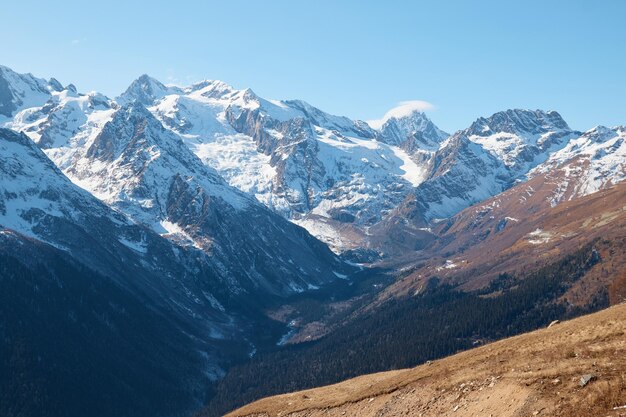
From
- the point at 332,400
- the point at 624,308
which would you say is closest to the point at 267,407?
the point at 332,400

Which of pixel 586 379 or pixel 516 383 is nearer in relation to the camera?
pixel 586 379

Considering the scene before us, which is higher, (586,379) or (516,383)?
(586,379)

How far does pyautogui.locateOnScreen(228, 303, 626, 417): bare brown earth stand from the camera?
4931 cm

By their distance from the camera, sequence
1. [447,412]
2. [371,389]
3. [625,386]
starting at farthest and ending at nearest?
[371,389]
[447,412]
[625,386]

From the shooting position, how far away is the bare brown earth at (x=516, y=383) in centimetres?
4931

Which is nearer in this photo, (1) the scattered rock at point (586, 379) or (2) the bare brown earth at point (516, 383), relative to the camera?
(2) the bare brown earth at point (516, 383)

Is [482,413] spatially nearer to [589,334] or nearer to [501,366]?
[501,366]

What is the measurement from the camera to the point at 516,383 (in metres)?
55.9

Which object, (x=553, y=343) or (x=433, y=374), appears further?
(x=433, y=374)

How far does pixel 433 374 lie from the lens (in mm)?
70438

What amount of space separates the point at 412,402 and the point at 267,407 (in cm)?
2737

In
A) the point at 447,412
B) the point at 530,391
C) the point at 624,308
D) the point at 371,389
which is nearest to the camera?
the point at 530,391

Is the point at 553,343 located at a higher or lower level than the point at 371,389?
higher

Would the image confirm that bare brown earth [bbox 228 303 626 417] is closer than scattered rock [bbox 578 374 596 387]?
Yes
